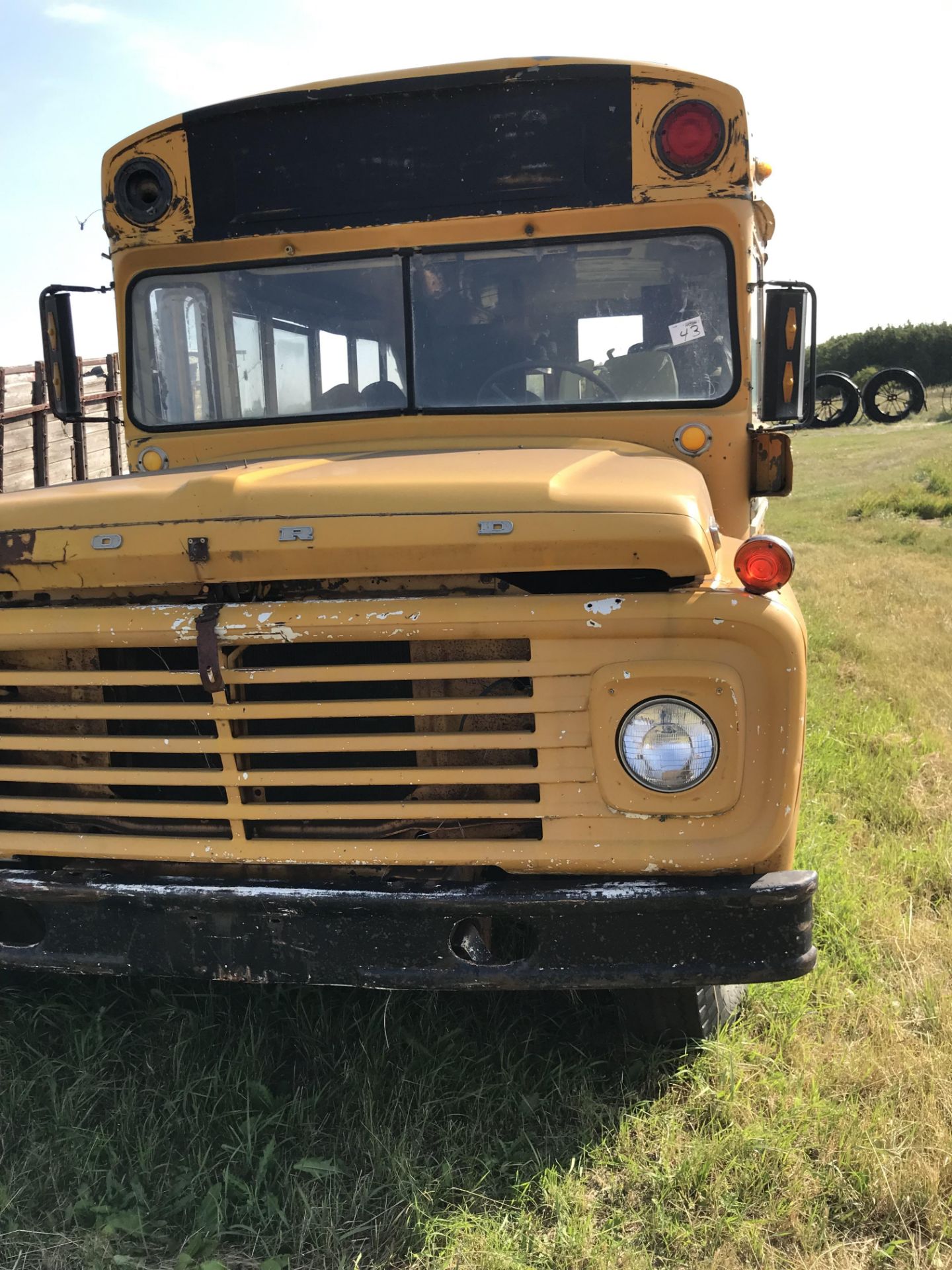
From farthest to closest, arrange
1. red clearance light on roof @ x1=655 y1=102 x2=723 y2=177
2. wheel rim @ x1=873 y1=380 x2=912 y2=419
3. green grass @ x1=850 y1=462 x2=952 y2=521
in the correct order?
green grass @ x1=850 y1=462 x2=952 y2=521, wheel rim @ x1=873 y1=380 x2=912 y2=419, red clearance light on roof @ x1=655 y1=102 x2=723 y2=177

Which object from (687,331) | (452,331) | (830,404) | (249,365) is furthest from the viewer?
(830,404)

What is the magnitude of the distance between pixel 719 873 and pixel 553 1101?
91cm

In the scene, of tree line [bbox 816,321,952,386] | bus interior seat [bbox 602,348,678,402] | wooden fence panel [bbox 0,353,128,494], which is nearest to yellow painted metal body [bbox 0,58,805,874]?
bus interior seat [bbox 602,348,678,402]

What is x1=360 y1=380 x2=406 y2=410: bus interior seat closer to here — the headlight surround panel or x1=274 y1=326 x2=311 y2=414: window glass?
x1=274 y1=326 x2=311 y2=414: window glass

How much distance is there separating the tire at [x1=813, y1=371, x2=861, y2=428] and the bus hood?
60.1 inches

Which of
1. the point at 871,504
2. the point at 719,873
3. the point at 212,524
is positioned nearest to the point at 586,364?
the point at 212,524

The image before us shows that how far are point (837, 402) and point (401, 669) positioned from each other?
248 centimetres

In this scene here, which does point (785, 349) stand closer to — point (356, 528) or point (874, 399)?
point (874, 399)

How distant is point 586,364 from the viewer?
3.11m

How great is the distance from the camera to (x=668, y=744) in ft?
7.06

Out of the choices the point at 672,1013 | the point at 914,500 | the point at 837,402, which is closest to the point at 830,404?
the point at 837,402

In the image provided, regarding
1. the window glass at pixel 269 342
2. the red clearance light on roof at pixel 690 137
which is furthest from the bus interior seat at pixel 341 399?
the red clearance light on roof at pixel 690 137

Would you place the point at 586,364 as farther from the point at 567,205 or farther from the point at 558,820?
the point at 558,820

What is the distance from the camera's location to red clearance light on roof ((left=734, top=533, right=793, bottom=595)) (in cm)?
218
